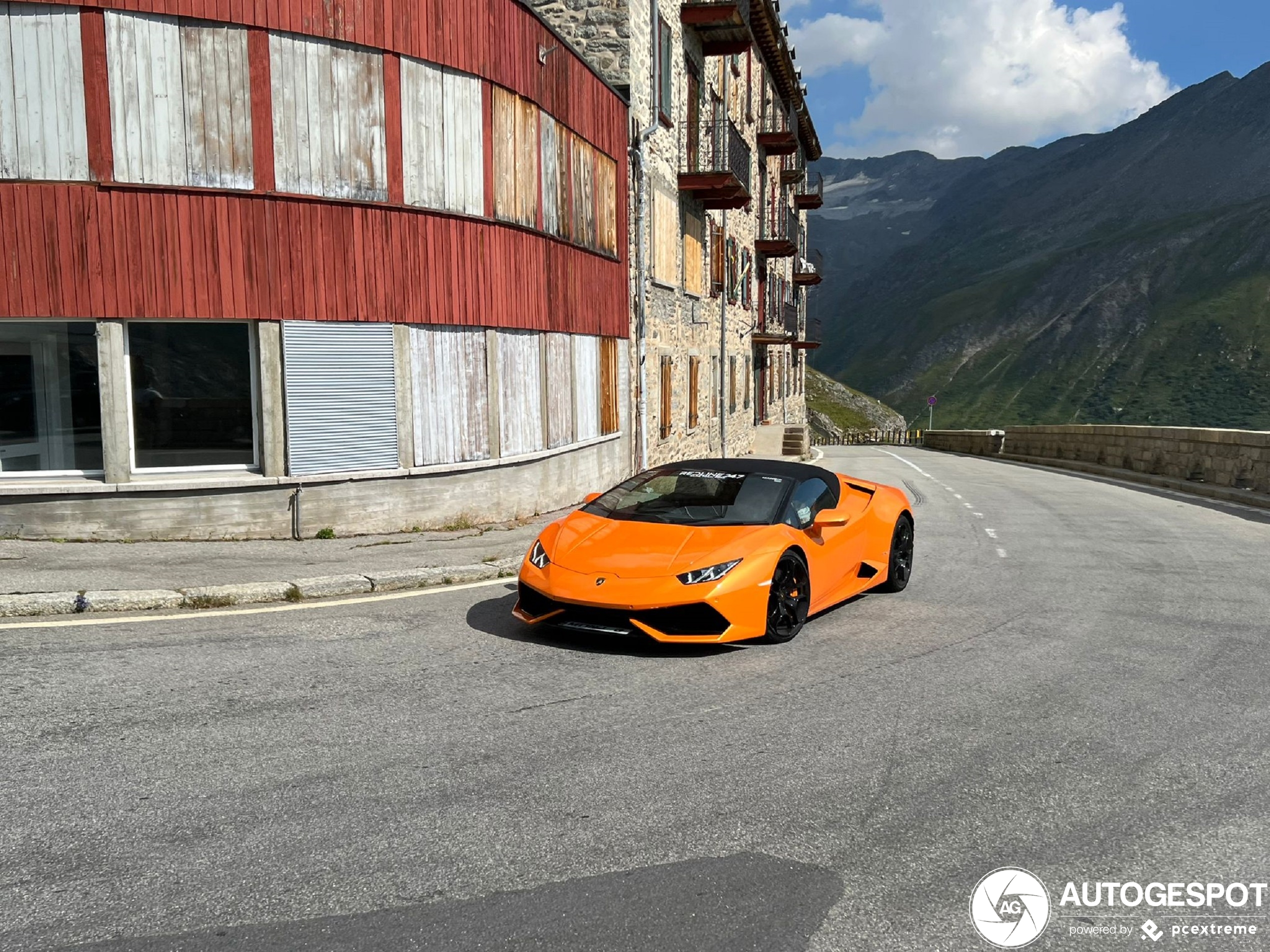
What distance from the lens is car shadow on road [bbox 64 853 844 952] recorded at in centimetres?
323

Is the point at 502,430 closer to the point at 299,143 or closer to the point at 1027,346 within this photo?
the point at 299,143

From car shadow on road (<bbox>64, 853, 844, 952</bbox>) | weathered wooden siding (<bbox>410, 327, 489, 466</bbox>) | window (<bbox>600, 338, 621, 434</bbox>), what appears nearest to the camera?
car shadow on road (<bbox>64, 853, 844, 952</bbox>)

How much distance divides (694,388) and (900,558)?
1588cm

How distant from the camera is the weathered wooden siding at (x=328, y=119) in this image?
36.8 feet

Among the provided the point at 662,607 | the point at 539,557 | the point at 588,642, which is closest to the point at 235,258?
the point at 539,557

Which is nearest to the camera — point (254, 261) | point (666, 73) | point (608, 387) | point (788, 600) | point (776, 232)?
point (788, 600)

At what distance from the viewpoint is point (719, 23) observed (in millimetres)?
23188

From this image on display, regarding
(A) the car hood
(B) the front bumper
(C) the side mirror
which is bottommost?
(B) the front bumper

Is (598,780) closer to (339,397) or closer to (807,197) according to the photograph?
(339,397)

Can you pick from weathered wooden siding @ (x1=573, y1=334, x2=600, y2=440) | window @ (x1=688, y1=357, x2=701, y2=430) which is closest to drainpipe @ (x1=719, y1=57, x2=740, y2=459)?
window @ (x1=688, y1=357, x2=701, y2=430)

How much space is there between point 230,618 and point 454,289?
6.25m

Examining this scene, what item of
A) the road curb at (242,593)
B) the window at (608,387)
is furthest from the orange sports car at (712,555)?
the window at (608,387)

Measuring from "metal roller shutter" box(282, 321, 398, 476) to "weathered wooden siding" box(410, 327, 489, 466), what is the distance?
0.40 m

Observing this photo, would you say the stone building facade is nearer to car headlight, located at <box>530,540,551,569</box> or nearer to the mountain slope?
car headlight, located at <box>530,540,551,569</box>
